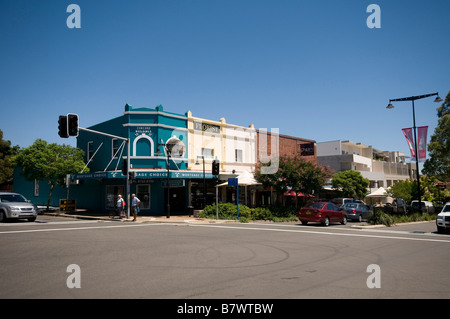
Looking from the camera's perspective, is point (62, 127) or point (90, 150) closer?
point (62, 127)

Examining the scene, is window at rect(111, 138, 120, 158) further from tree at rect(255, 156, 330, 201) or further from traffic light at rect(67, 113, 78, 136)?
traffic light at rect(67, 113, 78, 136)

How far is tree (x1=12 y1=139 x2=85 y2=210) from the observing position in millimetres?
28453

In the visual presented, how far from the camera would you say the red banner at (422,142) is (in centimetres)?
2432

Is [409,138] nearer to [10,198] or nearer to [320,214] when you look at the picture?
[320,214]

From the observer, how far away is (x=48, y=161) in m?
29.0

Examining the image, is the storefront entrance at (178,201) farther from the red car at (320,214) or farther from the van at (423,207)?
the van at (423,207)

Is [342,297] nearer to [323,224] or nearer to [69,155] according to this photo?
[323,224]

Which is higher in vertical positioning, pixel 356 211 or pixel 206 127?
pixel 206 127

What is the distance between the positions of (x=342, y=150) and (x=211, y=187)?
37.7 metres

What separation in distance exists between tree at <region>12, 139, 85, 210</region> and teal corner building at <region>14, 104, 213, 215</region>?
960 millimetres

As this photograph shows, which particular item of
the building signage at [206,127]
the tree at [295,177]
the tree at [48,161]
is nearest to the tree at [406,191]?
the tree at [295,177]

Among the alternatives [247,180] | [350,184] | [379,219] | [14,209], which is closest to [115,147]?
[14,209]

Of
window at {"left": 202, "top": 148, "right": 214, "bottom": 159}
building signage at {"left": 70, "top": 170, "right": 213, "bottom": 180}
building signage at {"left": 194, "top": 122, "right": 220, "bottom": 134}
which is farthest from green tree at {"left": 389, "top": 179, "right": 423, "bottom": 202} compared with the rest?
building signage at {"left": 70, "top": 170, "right": 213, "bottom": 180}

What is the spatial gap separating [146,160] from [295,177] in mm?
11935
